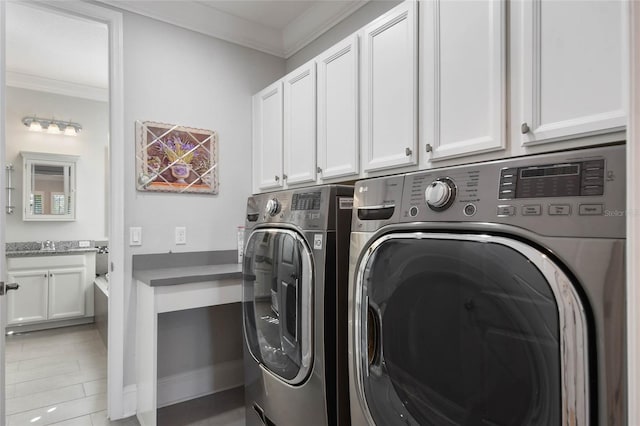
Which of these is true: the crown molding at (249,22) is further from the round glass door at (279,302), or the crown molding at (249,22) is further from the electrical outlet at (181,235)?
the round glass door at (279,302)

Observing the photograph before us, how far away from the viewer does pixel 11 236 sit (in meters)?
4.11

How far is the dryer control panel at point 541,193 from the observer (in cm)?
72

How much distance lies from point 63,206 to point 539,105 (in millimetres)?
4997

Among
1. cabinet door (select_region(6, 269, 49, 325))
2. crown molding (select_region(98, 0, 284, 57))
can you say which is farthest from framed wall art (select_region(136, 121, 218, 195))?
cabinet door (select_region(6, 269, 49, 325))

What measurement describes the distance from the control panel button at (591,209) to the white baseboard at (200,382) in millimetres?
2514

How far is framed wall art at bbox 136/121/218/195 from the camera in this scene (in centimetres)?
237

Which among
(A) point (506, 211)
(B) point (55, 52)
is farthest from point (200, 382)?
(B) point (55, 52)

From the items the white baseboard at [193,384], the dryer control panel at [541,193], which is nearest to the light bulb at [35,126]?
the white baseboard at [193,384]

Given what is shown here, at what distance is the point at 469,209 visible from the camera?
0.94 m

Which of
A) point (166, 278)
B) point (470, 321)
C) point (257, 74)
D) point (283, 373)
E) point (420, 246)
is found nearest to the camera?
point (470, 321)

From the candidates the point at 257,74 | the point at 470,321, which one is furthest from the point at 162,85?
the point at 470,321

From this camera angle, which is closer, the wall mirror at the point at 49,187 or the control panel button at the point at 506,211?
the control panel button at the point at 506,211

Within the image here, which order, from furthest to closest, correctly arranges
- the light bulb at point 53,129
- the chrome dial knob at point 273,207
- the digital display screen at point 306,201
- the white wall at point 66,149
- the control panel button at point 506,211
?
the light bulb at point 53,129 < the white wall at point 66,149 < the chrome dial knob at point 273,207 < the digital display screen at point 306,201 < the control panel button at point 506,211

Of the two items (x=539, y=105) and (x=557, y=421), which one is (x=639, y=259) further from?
(x=539, y=105)
